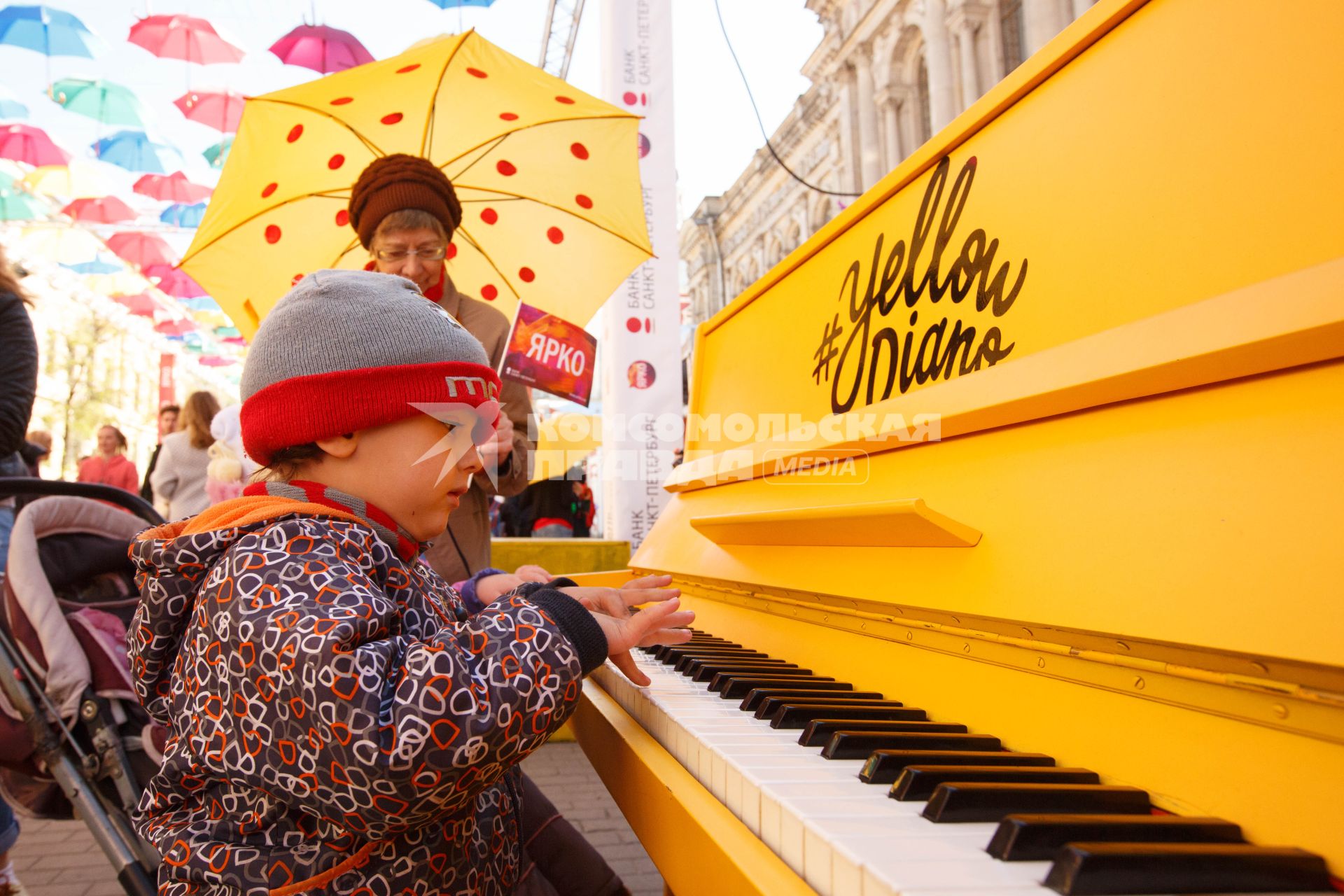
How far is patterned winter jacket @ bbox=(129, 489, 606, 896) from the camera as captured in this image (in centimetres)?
95

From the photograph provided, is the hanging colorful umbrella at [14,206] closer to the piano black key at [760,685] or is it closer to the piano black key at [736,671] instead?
the piano black key at [736,671]

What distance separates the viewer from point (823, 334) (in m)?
2.10

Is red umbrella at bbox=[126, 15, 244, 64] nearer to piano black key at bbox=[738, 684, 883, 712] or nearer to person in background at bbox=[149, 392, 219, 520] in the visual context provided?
person in background at bbox=[149, 392, 219, 520]

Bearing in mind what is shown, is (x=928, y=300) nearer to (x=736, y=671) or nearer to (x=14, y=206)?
(x=736, y=671)

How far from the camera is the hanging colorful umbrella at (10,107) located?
1249 centimetres

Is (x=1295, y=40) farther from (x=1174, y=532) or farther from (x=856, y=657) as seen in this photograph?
(x=856, y=657)

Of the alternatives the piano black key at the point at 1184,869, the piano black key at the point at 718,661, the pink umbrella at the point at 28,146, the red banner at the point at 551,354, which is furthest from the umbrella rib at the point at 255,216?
the pink umbrella at the point at 28,146

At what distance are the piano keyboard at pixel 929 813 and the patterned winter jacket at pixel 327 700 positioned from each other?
261 millimetres

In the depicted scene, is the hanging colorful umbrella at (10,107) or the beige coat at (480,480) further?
the hanging colorful umbrella at (10,107)

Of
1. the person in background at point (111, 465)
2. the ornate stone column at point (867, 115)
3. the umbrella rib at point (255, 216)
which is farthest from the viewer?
the ornate stone column at point (867, 115)

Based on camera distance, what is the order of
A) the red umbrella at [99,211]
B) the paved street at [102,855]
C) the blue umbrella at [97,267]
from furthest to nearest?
the blue umbrella at [97,267]
the red umbrella at [99,211]
the paved street at [102,855]

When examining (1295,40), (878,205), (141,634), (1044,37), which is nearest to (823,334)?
(878,205)

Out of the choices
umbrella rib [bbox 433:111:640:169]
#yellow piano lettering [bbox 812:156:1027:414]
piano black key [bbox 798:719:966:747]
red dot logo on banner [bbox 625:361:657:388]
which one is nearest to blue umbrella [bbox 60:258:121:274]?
red dot logo on banner [bbox 625:361:657:388]

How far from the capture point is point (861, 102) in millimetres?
17625
